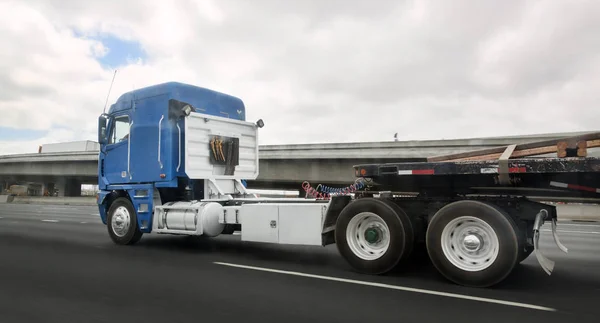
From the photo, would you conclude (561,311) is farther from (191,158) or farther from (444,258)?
(191,158)

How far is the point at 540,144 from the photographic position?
209 inches

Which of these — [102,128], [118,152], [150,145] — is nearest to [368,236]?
[150,145]

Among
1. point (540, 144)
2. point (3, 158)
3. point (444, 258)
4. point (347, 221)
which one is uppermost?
point (3, 158)

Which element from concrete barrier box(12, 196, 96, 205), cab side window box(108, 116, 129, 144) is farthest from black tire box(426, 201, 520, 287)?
concrete barrier box(12, 196, 96, 205)

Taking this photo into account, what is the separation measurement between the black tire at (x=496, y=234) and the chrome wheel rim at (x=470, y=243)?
42 mm

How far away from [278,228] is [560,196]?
13.9ft

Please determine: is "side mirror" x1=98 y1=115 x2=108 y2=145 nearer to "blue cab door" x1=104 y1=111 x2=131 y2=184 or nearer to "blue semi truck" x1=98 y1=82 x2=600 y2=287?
"blue semi truck" x1=98 y1=82 x2=600 y2=287

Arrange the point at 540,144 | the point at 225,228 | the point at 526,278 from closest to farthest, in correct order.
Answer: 1. the point at 540,144
2. the point at 526,278
3. the point at 225,228

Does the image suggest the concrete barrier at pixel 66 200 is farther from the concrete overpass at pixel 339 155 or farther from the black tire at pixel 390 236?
the black tire at pixel 390 236

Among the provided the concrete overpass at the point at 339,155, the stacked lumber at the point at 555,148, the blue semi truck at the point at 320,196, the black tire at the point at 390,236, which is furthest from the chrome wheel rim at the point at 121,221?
the concrete overpass at the point at 339,155

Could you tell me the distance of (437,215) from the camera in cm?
557

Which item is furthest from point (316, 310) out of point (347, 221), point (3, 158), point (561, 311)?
point (3, 158)

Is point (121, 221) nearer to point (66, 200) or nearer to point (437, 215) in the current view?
point (437, 215)

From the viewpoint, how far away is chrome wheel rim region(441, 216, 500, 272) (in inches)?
207
